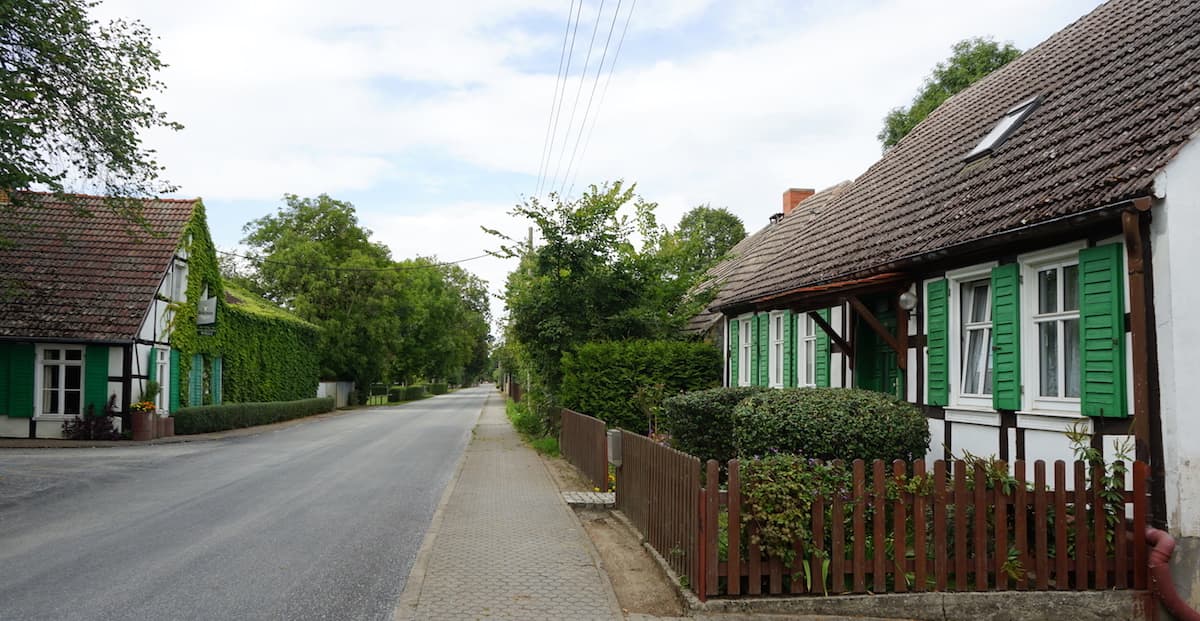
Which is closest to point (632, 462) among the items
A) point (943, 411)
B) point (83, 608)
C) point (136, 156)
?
point (943, 411)

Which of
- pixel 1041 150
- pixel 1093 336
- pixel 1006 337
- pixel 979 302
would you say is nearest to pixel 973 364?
pixel 979 302

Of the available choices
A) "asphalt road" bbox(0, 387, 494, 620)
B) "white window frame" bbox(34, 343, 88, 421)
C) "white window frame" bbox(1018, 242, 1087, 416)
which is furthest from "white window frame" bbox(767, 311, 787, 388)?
"white window frame" bbox(34, 343, 88, 421)

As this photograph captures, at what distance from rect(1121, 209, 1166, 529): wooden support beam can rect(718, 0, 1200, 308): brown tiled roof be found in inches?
11.9

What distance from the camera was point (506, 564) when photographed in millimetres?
8305

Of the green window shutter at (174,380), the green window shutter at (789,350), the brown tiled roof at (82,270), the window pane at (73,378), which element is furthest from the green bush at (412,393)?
the green window shutter at (789,350)

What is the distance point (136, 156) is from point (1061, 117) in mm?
16644

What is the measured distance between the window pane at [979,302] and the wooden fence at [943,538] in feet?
9.67

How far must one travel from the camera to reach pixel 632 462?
1048 centimetres

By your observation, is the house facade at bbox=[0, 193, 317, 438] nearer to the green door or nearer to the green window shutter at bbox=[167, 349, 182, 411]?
the green window shutter at bbox=[167, 349, 182, 411]

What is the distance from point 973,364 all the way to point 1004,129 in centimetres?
337

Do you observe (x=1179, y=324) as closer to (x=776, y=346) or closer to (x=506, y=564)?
(x=506, y=564)

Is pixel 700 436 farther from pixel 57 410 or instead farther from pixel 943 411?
pixel 57 410

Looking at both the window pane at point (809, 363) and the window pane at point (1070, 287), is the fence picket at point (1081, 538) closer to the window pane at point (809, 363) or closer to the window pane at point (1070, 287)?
the window pane at point (1070, 287)

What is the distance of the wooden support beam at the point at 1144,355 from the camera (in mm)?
6781
